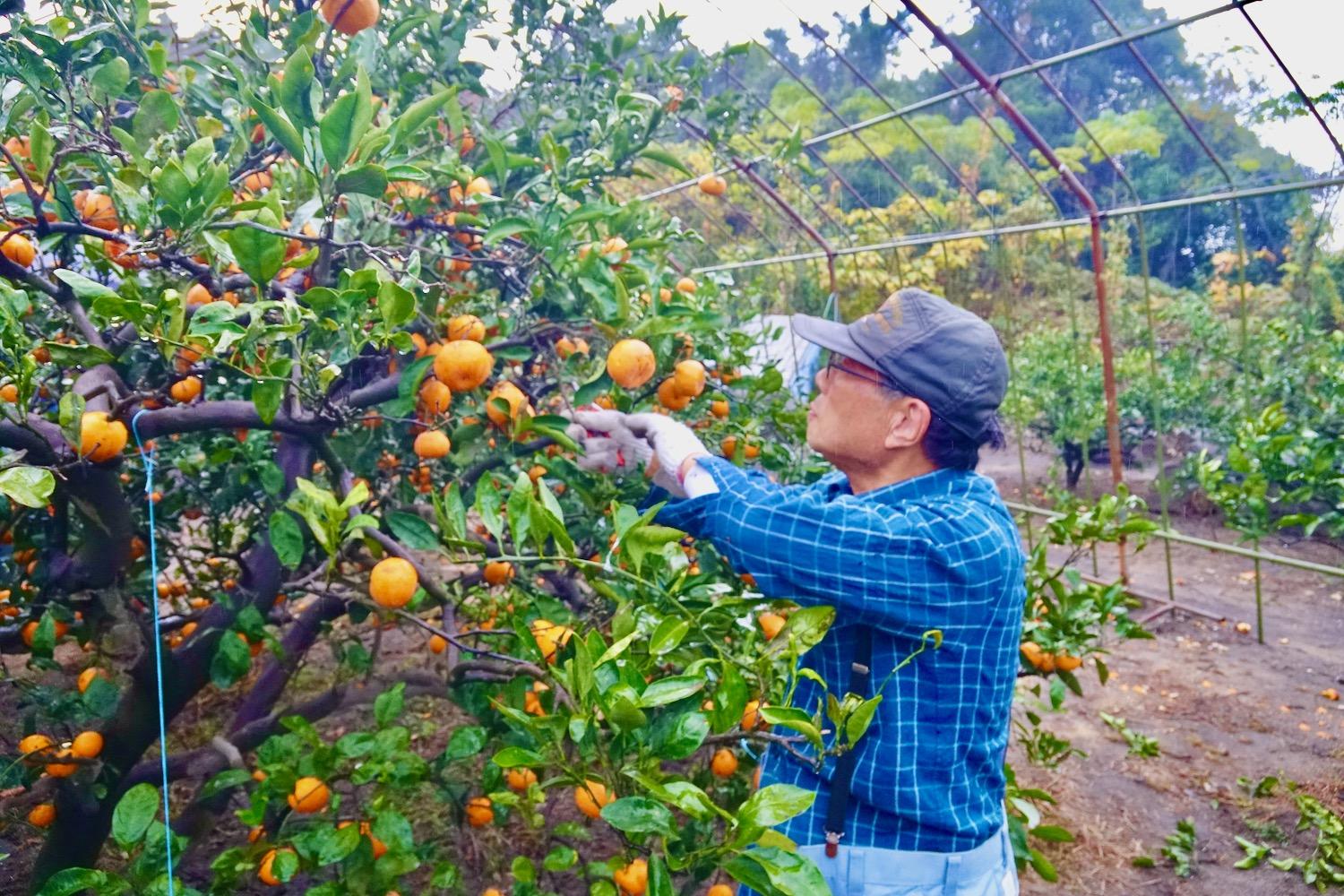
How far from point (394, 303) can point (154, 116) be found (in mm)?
509

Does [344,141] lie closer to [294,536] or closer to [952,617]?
[294,536]

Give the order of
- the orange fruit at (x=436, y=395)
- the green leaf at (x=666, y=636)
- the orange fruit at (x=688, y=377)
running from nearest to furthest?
1. the green leaf at (x=666, y=636)
2. the orange fruit at (x=436, y=395)
3. the orange fruit at (x=688, y=377)

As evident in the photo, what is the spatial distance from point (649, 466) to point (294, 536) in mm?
511

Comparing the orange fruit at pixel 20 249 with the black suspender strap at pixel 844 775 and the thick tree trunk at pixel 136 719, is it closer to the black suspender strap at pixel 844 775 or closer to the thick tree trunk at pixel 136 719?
the thick tree trunk at pixel 136 719

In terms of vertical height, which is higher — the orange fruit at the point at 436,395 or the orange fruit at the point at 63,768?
the orange fruit at the point at 436,395

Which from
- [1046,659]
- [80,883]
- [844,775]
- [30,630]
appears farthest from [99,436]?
[1046,659]

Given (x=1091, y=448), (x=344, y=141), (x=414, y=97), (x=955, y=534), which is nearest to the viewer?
(x=344, y=141)

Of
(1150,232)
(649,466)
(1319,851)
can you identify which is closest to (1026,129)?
(1319,851)

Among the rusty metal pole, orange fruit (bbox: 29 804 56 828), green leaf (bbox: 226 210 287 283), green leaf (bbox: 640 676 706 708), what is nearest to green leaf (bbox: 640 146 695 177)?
green leaf (bbox: 226 210 287 283)

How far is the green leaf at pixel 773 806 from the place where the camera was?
84 centimetres

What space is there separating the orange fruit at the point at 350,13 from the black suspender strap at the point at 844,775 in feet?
3.97

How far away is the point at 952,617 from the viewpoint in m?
1.17

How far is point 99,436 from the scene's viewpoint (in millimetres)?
1139

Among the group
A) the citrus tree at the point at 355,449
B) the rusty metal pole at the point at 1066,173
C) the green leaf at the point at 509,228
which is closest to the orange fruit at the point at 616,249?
the citrus tree at the point at 355,449
